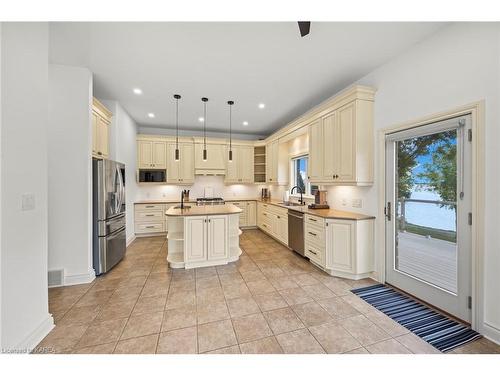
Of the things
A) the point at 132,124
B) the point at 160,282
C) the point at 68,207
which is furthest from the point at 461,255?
the point at 132,124

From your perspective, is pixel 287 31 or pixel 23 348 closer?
pixel 23 348

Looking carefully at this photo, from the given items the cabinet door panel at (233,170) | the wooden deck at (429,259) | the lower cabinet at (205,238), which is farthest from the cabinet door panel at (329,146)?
the cabinet door panel at (233,170)

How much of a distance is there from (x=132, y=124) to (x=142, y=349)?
193 inches

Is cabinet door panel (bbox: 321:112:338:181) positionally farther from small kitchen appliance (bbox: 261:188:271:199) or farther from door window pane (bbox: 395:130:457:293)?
small kitchen appliance (bbox: 261:188:271:199)

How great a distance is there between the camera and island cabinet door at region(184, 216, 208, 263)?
319 cm

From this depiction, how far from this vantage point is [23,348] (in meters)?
1.58

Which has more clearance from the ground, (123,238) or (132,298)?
(123,238)

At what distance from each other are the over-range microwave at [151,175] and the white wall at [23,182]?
142 inches

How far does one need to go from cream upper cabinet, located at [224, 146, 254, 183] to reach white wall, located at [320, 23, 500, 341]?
155 inches

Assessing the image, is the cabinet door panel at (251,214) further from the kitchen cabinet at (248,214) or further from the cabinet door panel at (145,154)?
the cabinet door panel at (145,154)

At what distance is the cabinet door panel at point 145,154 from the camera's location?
17.6ft

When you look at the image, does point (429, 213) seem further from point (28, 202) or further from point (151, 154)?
point (151, 154)

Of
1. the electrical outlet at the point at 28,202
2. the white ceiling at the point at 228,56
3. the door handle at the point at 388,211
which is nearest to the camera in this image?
the electrical outlet at the point at 28,202
